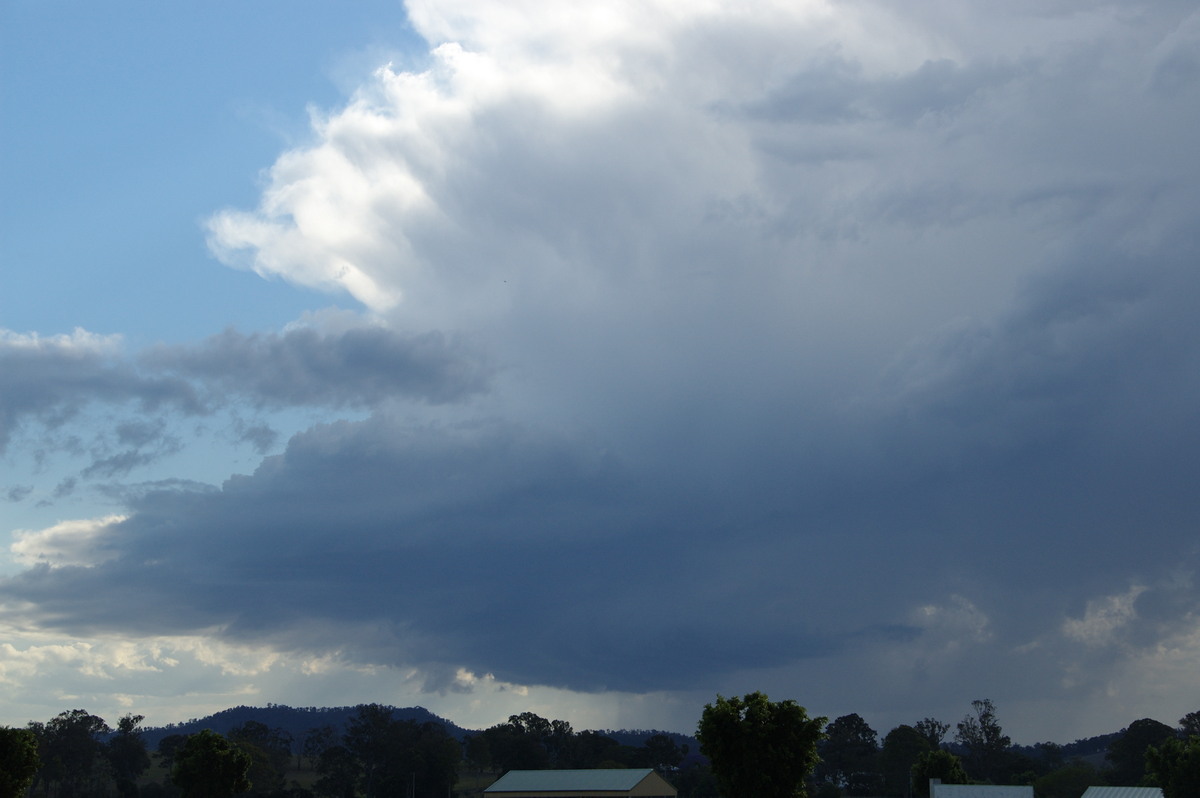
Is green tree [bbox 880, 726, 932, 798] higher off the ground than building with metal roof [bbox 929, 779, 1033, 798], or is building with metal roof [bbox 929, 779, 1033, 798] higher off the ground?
green tree [bbox 880, 726, 932, 798]

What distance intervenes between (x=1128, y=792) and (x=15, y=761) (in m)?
86.1

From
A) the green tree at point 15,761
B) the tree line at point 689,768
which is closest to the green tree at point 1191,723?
the tree line at point 689,768

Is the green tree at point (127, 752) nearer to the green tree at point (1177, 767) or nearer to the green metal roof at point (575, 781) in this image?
the green metal roof at point (575, 781)

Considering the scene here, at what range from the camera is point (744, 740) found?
201ft

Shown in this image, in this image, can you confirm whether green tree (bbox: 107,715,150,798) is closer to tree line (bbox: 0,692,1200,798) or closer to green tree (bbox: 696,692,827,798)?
tree line (bbox: 0,692,1200,798)

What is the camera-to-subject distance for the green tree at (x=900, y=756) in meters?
180

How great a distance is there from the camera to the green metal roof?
5349 inches

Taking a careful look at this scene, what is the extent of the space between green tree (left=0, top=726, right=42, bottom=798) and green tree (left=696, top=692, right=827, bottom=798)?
43.1 meters

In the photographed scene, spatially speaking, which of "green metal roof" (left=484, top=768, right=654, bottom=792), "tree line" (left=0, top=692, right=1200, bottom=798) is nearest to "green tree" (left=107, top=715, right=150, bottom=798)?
"tree line" (left=0, top=692, right=1200, bottom=798)

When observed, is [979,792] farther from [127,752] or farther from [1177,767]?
[127,752]

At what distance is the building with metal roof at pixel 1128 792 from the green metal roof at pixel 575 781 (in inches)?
2383

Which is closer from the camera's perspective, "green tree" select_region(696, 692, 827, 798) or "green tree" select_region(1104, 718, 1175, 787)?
"green tree" select_region(696, 692, 827, 798)

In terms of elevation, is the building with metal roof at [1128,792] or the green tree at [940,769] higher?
the green tree at [940,769]

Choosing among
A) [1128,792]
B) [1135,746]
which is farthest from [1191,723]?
[1128,792]
